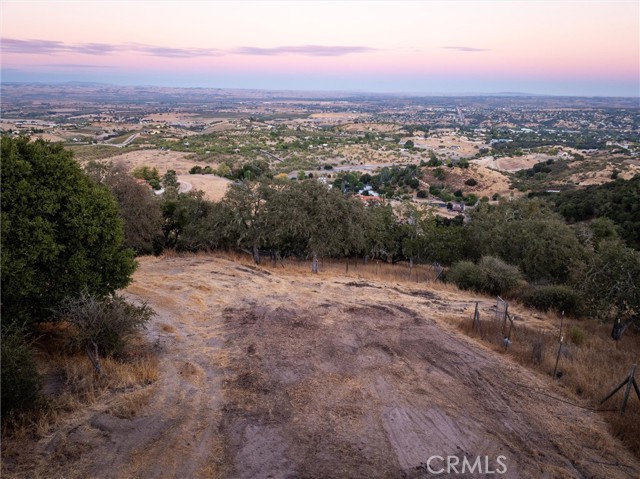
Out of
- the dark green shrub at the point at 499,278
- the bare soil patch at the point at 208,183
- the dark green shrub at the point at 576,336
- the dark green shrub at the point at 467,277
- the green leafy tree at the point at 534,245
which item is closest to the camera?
the dark green shrub at the point at 576,336

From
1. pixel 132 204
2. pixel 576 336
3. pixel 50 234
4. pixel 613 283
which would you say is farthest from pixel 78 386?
pixel 613 283

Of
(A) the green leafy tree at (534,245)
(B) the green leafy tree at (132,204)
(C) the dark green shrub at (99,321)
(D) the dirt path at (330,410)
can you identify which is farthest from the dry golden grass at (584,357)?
(B) the green leafy tree at (132,204)

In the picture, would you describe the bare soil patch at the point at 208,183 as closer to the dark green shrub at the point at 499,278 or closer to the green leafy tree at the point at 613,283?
the dark green shrub at the point at 499,278

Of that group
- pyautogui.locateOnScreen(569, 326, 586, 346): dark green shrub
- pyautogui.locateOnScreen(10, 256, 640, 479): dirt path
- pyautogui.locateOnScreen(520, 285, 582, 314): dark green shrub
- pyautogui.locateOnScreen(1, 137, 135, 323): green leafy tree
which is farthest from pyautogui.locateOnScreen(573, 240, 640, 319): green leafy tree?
pyautogui.locateOnScreen(1, 137, 135, 323): green leafy tree

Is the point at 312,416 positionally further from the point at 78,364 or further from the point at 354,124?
the point at 354,124

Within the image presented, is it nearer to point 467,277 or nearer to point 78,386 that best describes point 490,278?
point 467,277

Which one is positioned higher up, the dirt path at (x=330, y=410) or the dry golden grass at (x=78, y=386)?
the dry golden grass at (x=78, y=386)

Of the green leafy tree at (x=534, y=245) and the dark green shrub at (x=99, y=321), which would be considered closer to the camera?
the dark green shrub at (x=99, y=321)
